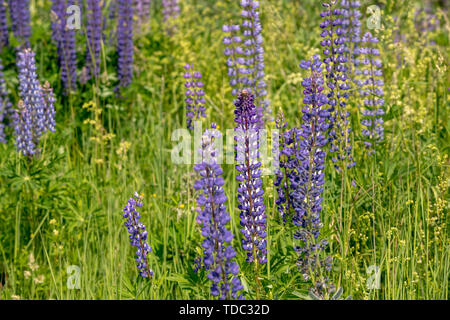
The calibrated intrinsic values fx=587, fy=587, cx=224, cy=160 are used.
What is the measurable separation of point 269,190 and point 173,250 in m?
0.59

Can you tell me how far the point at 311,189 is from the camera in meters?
2.29

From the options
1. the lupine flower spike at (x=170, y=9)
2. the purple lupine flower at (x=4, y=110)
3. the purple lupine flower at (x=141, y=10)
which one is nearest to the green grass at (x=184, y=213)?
the purple lupine flower at (x=4, y=110)

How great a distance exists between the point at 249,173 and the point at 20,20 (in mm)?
3720

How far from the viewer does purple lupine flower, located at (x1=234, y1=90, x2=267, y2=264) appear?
6.92 ft

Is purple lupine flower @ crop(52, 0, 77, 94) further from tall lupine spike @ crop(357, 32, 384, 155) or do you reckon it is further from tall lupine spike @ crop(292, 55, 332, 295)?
tall lupine spike @ crop(292, 55, 332, 295)

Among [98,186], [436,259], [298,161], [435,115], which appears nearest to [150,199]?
[98,186]

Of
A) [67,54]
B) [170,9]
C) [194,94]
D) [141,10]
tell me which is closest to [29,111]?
[194,94]

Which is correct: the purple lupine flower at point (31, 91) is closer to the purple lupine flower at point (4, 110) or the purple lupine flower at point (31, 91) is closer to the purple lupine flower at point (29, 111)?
the purple lupine flower at point (29, 111)

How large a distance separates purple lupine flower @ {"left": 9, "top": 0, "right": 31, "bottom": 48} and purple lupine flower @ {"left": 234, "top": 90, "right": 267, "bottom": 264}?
345 centimetres

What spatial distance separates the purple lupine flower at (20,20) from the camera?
5069 millimetres

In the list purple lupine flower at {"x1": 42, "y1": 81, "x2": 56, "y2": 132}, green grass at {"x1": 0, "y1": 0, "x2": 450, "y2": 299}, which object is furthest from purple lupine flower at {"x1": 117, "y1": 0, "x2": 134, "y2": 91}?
purple lupine flower at {"x1": 42, "y1": 81, "x2": 56, "y2": 132}

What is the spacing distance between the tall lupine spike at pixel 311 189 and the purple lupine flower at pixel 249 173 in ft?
0.59

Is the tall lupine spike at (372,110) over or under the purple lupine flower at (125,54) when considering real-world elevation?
under
